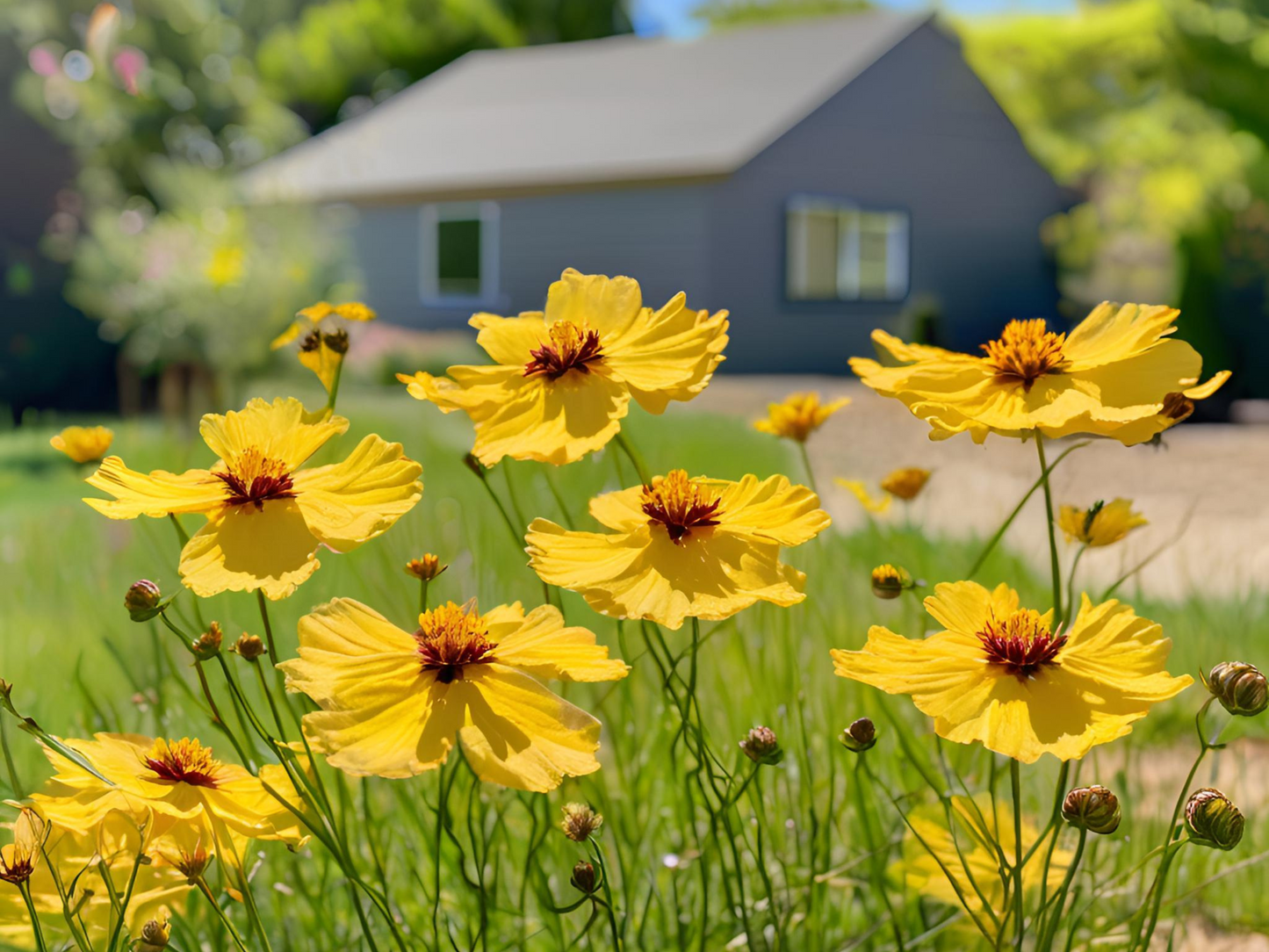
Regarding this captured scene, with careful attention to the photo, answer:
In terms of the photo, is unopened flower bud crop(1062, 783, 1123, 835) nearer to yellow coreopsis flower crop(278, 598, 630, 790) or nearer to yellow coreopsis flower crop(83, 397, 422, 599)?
yellow coreopsis flower crop(278, 598, 630, 790)

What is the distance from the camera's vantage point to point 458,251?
16266 millimetres

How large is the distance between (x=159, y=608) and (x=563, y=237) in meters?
12.6

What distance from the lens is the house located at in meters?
12.5

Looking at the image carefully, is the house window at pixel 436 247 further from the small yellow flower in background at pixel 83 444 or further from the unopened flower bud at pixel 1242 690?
the unopened flower bud at pixel 1242 690

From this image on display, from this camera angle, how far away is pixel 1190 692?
2695mm

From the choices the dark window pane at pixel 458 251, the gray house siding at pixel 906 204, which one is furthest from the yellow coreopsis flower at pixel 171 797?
the dark window pane at pixel 458 251

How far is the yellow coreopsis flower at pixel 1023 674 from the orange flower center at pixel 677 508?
5.8 inches

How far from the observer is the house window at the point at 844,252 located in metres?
13.3

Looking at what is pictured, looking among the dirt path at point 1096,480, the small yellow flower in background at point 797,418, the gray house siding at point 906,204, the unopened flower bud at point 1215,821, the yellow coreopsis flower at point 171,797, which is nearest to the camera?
the unopened flower bud at point 1215,821

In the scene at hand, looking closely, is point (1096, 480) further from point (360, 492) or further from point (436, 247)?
point (436, 247)

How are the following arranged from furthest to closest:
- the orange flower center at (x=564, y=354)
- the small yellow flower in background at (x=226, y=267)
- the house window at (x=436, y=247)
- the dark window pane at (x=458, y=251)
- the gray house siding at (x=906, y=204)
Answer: the dark window pane at (x=458, y=251) < the house window at (x=436, y=247) < the gray house siding at (x=906, y=204) < the small yellow flower in background at (x=226, y=267) < the orange flower center at (x=564, y=354)

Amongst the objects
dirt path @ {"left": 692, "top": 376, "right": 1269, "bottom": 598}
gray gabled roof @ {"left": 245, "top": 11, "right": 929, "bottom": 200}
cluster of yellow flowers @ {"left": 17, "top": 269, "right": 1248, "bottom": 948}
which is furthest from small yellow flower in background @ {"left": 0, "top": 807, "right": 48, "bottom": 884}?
gray gabled roof @ {"left": 245, "top": 11, "right": 929, "bottom": 200}

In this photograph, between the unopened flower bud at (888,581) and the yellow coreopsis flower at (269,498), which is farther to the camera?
the unopened flower bud at (888,581)

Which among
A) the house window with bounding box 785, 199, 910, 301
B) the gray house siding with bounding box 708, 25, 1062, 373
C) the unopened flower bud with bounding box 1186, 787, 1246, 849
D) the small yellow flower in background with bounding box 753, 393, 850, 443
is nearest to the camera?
the unopened flower bud with bounding box 1186, 787, 1246, 849
